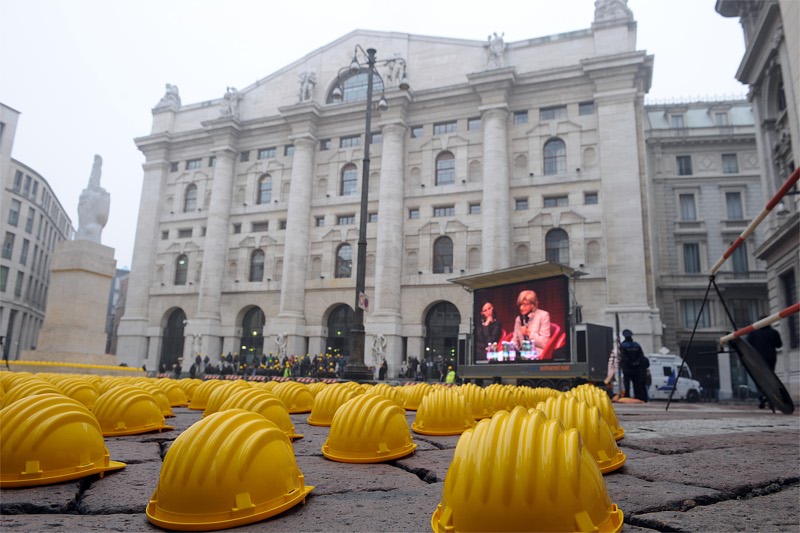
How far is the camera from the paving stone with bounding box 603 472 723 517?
342 centimetres

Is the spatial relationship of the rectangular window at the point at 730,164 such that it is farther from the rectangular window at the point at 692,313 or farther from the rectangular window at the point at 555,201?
the rectangular window at the point at 555,201

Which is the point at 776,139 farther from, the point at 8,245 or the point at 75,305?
the point at 8,245

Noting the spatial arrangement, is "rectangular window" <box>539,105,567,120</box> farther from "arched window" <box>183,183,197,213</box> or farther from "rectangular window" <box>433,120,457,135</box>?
"arched window" <box>183,183,197,213</box>

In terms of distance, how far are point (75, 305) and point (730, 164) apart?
149 feet

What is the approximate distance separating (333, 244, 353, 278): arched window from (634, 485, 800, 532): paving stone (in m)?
33.9

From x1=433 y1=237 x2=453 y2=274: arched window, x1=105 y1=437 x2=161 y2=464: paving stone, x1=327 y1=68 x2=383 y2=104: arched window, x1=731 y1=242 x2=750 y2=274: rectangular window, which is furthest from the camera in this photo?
x1=327 y1=68 x2=383 y2=104: arched window

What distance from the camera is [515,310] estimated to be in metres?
22.3

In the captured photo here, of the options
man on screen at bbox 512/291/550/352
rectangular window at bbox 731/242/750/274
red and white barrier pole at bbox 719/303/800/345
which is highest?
rectangular window at bbox 731/242/750/274

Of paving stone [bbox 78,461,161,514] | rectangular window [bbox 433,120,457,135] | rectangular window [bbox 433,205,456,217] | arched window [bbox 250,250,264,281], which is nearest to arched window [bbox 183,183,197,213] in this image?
arched window [bbox 250,250,264,281]

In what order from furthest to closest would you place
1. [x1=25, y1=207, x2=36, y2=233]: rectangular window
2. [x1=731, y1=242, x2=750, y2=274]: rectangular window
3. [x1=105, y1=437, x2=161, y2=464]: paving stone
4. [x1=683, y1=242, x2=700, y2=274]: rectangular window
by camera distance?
1. [x1=25, y1=207, x2=36, y2=233]: rectangular window
2. [x1=683, y1=242, x2=700, y2=274]: rectangular window
3. [x1=731, y1=242, x2=750, y2=274]: rectangular window
4. [x1=105, y1=437, x2=161, y2=464]: paving stone

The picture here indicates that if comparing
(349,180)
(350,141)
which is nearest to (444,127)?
(350,141)

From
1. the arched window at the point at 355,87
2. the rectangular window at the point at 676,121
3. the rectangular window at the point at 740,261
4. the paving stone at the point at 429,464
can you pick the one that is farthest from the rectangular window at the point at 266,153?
the paving stone at the point at 429,464

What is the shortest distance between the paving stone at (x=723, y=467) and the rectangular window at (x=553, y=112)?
32017 millimetres

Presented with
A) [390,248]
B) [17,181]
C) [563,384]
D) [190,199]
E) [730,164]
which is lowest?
[563,384]
